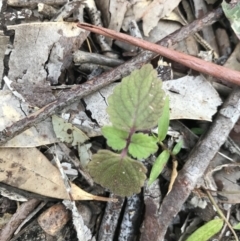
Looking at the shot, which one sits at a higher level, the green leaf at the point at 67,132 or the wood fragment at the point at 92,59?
the wood fragment at the point at 92,59

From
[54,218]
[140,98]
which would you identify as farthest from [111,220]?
[140,98]

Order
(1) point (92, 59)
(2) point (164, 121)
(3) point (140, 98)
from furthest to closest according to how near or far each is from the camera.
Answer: (1) point (92, 59)
(2) point (164, 121)
(3) point (140, 98)

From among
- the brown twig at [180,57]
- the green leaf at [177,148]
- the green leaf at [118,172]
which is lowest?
the green leaf at [177,148]

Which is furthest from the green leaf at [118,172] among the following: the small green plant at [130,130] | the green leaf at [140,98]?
the green leaf at [140,98]

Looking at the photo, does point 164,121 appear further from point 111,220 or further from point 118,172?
point 111,220

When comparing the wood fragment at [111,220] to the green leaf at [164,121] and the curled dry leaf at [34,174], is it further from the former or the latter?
the green leaf at [164,121]

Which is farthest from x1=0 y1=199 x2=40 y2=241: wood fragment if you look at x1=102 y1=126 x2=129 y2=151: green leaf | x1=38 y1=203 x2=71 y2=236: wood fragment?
x1=102 y1=126 x2=129 y2=151: green leaf
